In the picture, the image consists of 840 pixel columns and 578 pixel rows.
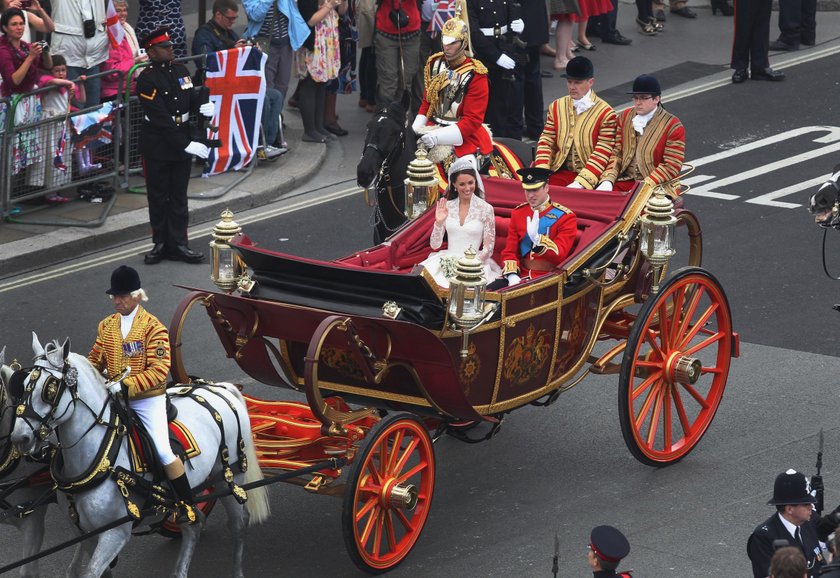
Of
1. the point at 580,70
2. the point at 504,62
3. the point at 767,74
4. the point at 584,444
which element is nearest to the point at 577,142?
the point at 580,70

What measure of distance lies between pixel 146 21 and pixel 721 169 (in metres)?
6.45

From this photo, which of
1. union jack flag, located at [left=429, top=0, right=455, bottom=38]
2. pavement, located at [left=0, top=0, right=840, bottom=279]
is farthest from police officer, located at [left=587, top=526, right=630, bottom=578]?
union jack flag, located at [left=429, top=0, right=455, bottom=38]

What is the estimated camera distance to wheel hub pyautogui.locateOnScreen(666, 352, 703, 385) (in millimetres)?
9953

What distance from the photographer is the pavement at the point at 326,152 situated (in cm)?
1449

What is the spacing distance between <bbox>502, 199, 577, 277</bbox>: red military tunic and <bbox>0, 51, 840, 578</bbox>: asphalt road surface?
1368mm

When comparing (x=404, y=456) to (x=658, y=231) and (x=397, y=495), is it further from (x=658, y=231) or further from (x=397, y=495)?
(x=658, y=231)

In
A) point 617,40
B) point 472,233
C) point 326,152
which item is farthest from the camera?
point 617,40

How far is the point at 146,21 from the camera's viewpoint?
17000 mm

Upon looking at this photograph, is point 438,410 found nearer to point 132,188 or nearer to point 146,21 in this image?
point 132,188

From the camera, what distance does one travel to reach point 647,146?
1096 centimetres

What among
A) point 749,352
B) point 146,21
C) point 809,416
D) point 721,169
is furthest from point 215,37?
point 809,416

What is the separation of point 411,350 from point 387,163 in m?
3.95

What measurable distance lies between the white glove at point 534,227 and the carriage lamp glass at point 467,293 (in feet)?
4.04

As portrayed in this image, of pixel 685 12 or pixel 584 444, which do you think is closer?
pixel 584 444
